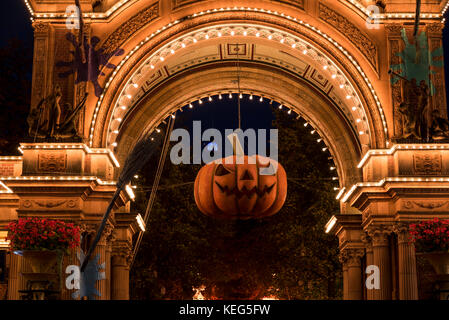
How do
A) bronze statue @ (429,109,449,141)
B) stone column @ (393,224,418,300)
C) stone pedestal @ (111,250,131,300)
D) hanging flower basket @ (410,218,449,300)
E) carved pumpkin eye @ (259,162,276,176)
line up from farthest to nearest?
stone pedestal @ (111,250,131,300) → bronze statue @ (429,109,449,141) → stone column @ (393,224,418,300) → carved pumpkin eye @ (259,162,276,176) → hanging flower basket @ (410,218,449,300)

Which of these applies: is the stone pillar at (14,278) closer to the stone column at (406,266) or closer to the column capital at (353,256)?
the stone column at (406,266)

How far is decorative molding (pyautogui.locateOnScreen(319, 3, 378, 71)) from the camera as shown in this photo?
1053 inches

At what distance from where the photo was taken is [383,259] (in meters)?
25.4

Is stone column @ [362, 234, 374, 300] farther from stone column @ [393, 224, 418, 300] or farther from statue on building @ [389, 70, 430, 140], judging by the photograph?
statue on building @ [389, 70, 430, 140]

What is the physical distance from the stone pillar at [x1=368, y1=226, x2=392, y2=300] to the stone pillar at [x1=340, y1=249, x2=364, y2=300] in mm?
4034

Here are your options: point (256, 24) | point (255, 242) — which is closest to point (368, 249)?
Answer: point (256, 24)

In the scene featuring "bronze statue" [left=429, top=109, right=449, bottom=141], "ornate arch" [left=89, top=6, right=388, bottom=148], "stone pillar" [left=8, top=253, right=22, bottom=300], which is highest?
"ornate arch" [left=89, top=6, right=388, bottom=148]

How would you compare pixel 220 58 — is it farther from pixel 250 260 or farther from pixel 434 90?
Answer: pixel 250 260

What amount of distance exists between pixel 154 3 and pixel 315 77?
6.97m

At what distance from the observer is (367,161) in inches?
1041

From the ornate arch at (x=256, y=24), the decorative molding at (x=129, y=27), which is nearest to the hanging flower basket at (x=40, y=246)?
the ornate arch at (x=256, y=24)

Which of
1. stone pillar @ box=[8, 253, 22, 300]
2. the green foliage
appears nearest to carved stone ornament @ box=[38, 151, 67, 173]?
stone pillar @ box=[8, 253, 22, 300]

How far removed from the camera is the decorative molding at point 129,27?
→ 26.8 m
